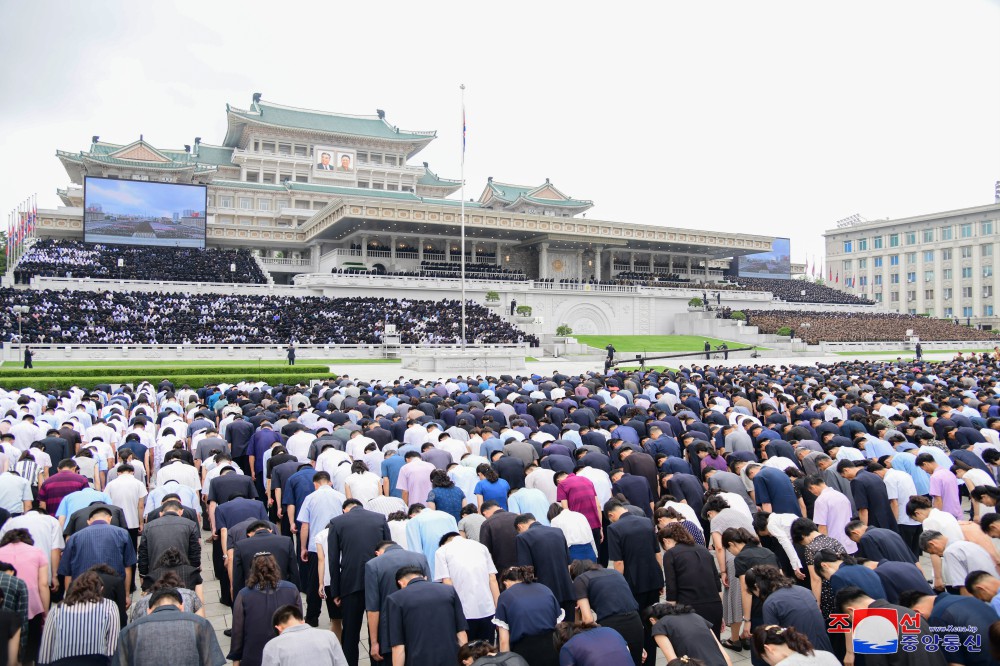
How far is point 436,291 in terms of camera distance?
187 feet

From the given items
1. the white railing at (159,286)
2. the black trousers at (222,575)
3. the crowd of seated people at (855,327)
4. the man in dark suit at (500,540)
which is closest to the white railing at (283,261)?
the white railing at (159,286)

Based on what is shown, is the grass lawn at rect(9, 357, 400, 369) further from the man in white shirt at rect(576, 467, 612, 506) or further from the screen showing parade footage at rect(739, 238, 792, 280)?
the screen showing parade footage at rect(739, 238, 792, 280)

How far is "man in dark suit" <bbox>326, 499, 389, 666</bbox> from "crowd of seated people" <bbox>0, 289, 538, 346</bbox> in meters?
36.1

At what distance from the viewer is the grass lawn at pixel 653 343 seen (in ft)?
166

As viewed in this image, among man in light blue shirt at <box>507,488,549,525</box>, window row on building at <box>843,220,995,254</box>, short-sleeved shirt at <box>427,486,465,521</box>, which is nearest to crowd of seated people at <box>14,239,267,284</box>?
short-sleeved shirt at <box>427,486,465,521</box>

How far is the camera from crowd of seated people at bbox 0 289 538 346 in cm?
3862

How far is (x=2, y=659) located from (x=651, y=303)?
208 feet

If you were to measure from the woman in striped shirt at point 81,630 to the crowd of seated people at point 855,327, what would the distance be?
56.4 m

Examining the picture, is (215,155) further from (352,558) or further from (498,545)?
(498,545)

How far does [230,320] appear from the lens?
43.3 metres

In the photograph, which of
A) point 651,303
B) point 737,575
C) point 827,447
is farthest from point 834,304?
point 737,575

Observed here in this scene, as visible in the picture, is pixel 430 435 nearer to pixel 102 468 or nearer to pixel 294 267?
pixel 102 468

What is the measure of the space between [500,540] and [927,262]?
343 feet

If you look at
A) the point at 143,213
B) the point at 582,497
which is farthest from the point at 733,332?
the point at 582,497
